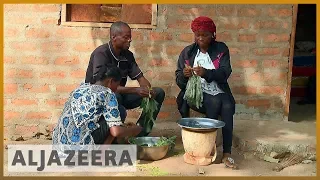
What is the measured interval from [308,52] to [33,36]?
5205mm

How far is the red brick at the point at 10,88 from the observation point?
19.8 feet

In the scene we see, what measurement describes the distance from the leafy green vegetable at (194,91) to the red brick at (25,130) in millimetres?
2211

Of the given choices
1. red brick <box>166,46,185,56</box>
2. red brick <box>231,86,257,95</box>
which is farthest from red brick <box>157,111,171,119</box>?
red brick <box>231,86,257,95</box>

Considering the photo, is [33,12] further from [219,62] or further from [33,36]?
[219,62]

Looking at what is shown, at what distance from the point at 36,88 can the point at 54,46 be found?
1.94 feet

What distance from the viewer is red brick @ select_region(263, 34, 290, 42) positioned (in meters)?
6.18

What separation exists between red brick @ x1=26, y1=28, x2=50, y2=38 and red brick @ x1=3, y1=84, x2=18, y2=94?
667mm

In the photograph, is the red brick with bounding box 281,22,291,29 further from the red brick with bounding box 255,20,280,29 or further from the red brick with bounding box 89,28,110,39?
the red brick with bounding box 89,28,110,39

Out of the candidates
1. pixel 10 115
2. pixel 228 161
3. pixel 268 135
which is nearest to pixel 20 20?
pixel 10 115

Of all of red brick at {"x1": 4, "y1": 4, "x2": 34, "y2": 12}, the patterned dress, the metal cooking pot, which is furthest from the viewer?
red brick at {"x1": 4, "y1": 4, "x2": 34, "y2": 12}

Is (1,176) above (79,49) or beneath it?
beneath

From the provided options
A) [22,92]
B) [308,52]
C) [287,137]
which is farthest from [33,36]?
[308,52]

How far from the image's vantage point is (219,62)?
17.1ft

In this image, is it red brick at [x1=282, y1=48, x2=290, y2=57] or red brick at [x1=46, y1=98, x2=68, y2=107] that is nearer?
red brick at [x1=46, y1=98, x2=68, y2=107]
